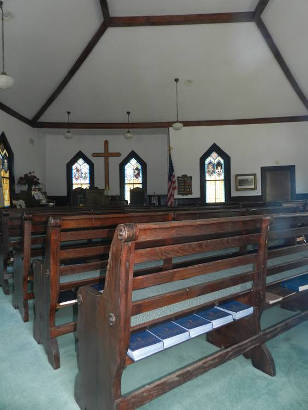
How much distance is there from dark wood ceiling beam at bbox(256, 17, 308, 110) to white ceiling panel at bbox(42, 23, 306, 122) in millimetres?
145

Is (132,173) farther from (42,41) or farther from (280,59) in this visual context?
(280,59)

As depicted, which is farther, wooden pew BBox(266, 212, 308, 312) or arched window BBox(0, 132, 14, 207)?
arched window BBox(0, 132, 14, 207)

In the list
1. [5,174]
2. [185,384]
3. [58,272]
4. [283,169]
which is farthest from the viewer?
[283,169]

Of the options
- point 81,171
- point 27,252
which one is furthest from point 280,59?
point 27,252

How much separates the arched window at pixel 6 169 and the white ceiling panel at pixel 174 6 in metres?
4.37

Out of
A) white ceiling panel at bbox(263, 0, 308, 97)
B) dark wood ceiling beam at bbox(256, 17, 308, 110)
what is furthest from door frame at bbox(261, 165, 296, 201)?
white ceiling panel at bbox(263, 0, 308, 97)

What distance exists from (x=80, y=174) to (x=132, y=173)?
6.47 feet

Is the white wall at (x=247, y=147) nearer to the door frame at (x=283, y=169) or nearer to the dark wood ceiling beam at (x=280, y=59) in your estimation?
the door frame at (x=283, y=169)

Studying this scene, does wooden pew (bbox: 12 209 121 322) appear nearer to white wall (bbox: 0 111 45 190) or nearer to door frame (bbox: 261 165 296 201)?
white wall (bbox: 0 111 45 190)

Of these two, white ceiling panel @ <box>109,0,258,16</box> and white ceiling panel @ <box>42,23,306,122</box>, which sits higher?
white ceiling panel @ <box>109,0,258,16</box>

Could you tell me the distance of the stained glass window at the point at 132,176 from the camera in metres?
11.4

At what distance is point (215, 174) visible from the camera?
10.3 metres

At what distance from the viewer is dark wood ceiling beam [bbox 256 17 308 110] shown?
732cm

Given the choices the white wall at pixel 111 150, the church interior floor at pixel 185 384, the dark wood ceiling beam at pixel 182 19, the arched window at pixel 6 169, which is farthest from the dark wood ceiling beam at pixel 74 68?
the church interior floor at pixel 185 384
